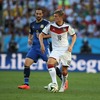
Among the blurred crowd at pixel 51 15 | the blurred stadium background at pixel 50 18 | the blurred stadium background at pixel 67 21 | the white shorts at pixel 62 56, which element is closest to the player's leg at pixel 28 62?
the white shorts at pixel 62 56

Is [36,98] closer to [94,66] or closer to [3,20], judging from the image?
[94,66]

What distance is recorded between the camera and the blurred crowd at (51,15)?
2642 cm

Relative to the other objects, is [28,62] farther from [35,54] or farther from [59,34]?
[59,34]

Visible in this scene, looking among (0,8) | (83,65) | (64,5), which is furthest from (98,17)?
(0,8)

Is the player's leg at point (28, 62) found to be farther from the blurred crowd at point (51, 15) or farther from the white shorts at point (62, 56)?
the blurred crowd at point (51, 15)

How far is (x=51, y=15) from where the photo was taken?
27406 millimetres

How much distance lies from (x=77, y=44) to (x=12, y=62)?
3.68 meters

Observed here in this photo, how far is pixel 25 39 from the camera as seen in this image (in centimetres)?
2553

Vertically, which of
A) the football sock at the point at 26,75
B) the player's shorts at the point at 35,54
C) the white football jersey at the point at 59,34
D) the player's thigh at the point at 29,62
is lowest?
the football sock at the point at 26,75

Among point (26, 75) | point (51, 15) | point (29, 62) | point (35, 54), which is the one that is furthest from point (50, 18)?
point (26, 75)

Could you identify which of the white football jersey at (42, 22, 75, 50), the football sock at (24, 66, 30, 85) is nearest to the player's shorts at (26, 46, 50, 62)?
the football sock at (24, 66, 30, 85)

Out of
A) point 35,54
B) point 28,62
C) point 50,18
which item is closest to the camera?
point 28,62

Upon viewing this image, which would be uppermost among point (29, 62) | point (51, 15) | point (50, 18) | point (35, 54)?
point (51, 15)

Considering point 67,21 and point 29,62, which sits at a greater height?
point 67,21
